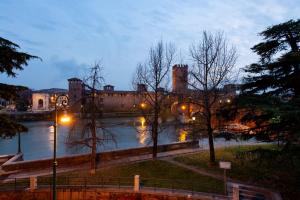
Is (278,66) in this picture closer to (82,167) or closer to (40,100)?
(82,167)

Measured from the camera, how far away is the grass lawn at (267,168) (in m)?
15.1

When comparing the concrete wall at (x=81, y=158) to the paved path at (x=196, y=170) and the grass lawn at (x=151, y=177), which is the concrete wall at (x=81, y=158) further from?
the paved path at (x=196, y=170)

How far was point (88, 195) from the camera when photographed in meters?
17.1

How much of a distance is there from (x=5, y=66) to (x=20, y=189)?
267 inches

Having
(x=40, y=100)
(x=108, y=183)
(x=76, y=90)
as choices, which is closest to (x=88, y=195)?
(x=108, y=183)

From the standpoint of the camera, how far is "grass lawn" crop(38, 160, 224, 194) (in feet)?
60.3

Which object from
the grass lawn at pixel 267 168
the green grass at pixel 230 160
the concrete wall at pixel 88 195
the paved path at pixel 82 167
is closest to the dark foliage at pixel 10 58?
the concrete wall at pixel 88 195

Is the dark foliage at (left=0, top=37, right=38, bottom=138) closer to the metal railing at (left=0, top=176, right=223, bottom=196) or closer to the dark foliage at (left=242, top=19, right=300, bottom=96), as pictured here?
the metal railing at (left=0, top=176, right=223, bottom=196)

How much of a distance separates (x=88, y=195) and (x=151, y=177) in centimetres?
478

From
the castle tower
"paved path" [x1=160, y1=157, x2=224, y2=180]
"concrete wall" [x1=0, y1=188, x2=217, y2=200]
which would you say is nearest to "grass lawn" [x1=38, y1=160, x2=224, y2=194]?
"paved path" [x1=160, y1=157, x2=224, y2=180]

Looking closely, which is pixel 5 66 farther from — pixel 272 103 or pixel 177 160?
pixel 177 160

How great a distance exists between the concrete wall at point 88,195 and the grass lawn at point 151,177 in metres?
1.22

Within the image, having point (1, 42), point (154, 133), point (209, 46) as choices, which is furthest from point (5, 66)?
point (209, 46)

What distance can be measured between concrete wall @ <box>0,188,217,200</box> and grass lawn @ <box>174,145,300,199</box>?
12.2 ft
